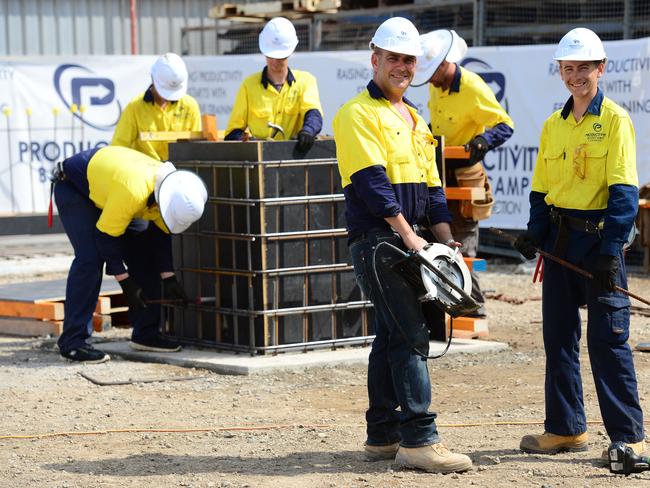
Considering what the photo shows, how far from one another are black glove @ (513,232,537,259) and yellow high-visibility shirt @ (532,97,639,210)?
0.68 ft

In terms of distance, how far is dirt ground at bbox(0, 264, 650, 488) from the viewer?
A: 19.4 feet

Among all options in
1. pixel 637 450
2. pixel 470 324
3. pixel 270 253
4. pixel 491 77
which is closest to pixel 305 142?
pixel 270 253

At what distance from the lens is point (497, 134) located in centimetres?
942

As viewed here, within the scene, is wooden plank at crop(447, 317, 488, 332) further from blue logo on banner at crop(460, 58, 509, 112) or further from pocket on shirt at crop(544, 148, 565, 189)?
blue logo on banner at crop(460, 58, 509, 112)

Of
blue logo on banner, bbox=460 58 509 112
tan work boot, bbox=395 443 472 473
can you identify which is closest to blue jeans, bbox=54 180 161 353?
tan work boot, bbox=395 443 472 473

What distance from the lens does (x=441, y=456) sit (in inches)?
230

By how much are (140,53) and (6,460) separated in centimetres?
1513

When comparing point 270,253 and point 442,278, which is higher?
point 442,278

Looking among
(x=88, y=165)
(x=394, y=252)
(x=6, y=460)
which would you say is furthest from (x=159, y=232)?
(x=394, y=252)

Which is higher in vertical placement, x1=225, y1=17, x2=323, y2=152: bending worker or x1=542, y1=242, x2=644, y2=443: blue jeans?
x1=225, y1=17, x2=323, y2=152: bending worker

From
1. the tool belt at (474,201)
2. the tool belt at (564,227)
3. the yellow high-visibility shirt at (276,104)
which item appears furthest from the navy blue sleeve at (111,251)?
the tool belt at (564,227)

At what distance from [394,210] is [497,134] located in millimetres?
3887

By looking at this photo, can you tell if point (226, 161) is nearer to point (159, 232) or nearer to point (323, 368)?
point (159, 232)

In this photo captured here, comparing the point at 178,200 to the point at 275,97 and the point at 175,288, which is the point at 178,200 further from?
the point at 275,97
